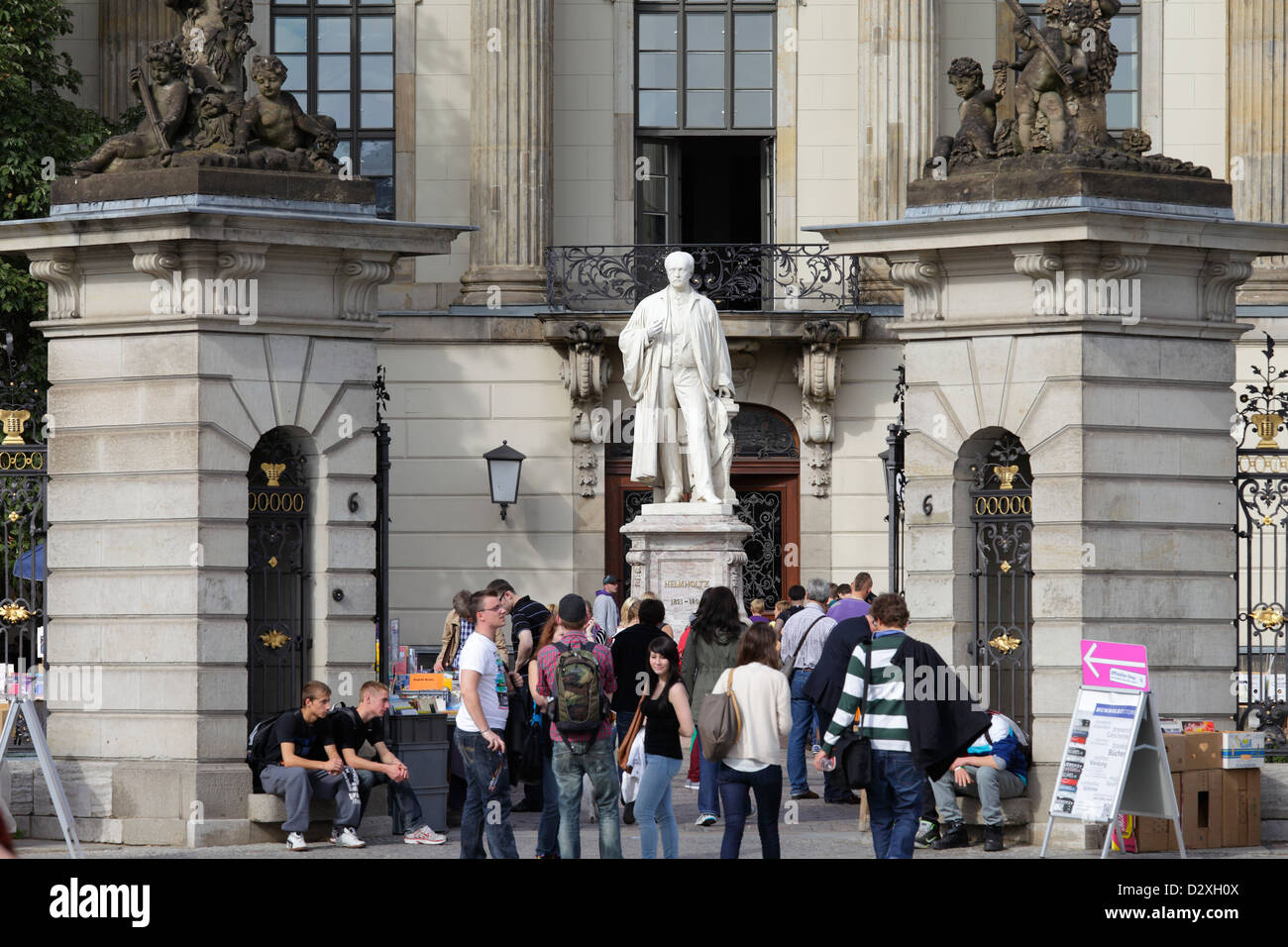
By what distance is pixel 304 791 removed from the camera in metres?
14.8

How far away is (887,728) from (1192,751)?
115 inches

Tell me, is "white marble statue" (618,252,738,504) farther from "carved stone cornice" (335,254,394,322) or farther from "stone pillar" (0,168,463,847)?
"stone pillar" (0,168,463,847)

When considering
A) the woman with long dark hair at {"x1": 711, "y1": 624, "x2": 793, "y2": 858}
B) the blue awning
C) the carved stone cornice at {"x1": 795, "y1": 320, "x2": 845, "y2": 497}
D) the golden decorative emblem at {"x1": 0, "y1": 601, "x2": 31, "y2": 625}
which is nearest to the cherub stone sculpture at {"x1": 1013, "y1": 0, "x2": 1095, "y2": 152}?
the woman with long dark hair at {"x1": 711, "y1": 624, "x2": 793, "y2": 858}

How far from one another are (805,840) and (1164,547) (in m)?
2.91

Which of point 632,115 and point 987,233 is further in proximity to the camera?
point 632,115

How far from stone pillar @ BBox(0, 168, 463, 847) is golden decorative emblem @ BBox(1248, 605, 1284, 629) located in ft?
18.9

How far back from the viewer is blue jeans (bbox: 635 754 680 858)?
44.2 ft

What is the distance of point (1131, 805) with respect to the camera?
13.9m

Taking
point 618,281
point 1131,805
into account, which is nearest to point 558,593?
point 618,281

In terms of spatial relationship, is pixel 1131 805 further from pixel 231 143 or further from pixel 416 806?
pixel 231 143

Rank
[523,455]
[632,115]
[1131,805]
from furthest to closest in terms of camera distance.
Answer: [632,115]
[523,455]
[1131,805]

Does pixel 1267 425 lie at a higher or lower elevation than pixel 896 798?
→ higher

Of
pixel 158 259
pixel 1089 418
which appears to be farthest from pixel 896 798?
pixel 158 259

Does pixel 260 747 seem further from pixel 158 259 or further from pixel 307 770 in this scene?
pixel 158 259
